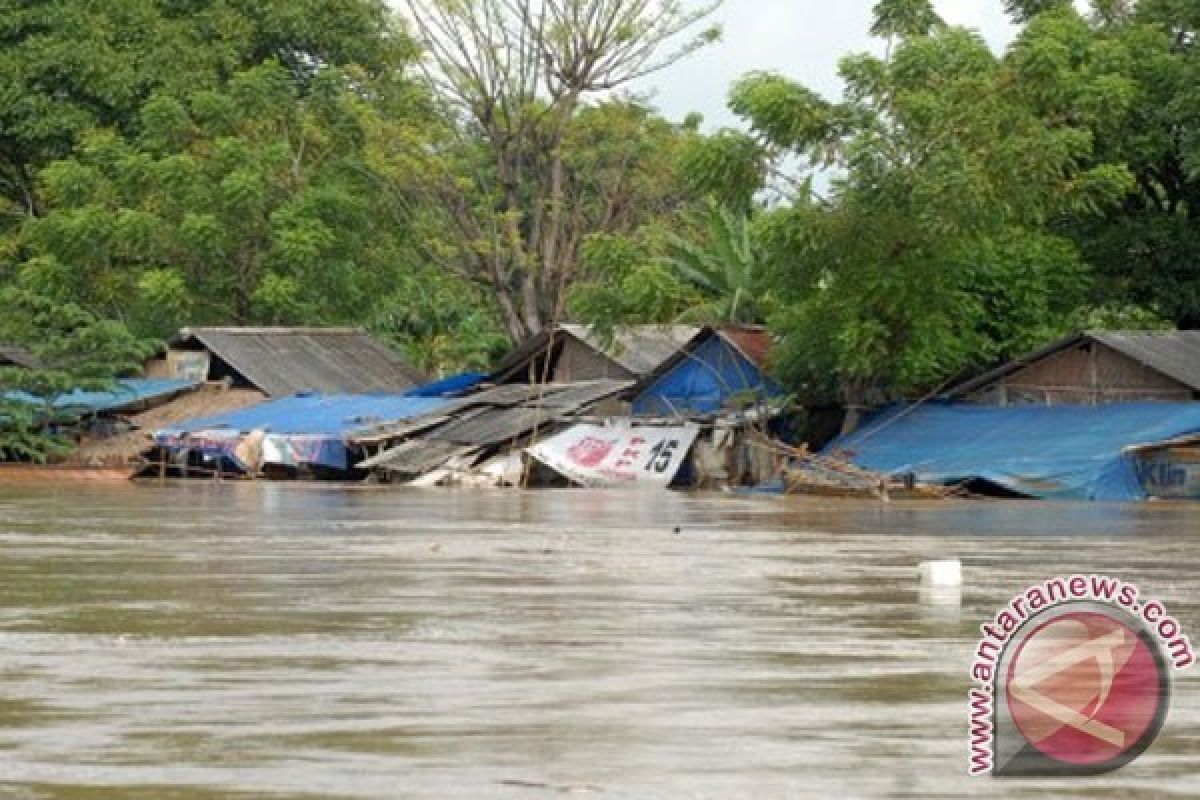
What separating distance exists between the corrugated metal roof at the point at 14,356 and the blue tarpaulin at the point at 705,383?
12.9 m

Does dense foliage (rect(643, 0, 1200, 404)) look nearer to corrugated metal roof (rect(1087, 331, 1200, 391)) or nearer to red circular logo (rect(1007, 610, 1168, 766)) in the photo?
corrugated metal roof (rect(1087, 331, 1200, 391))

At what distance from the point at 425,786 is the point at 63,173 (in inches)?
1745

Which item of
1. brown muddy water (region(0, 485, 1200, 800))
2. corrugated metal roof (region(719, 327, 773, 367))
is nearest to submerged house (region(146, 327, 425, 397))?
corrugated metal roof (region(719, 327, 773, 367))

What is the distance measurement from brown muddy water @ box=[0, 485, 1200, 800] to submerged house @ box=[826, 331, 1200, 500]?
10372mm

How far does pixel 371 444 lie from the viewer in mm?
41688

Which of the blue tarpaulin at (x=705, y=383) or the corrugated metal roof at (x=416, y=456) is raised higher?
the blue tarpaulin at (x=705, y=383)

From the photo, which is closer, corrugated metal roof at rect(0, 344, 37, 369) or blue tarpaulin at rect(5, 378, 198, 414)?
blue tarpaulin at rect(5, 378, 198, 414)

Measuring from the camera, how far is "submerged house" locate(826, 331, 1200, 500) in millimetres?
32281

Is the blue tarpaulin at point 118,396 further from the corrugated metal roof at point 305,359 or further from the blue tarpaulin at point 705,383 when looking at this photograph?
the blue tarpaulin at point 705,383

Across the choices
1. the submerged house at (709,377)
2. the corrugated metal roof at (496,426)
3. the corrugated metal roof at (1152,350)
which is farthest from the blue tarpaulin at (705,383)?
the corrugated metal roof at (1152,350)

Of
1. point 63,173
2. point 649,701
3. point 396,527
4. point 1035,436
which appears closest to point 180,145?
point 63,173

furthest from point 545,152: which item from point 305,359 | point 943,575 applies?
point 943,575

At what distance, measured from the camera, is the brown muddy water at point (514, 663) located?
278 inches

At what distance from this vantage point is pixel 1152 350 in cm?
3491
